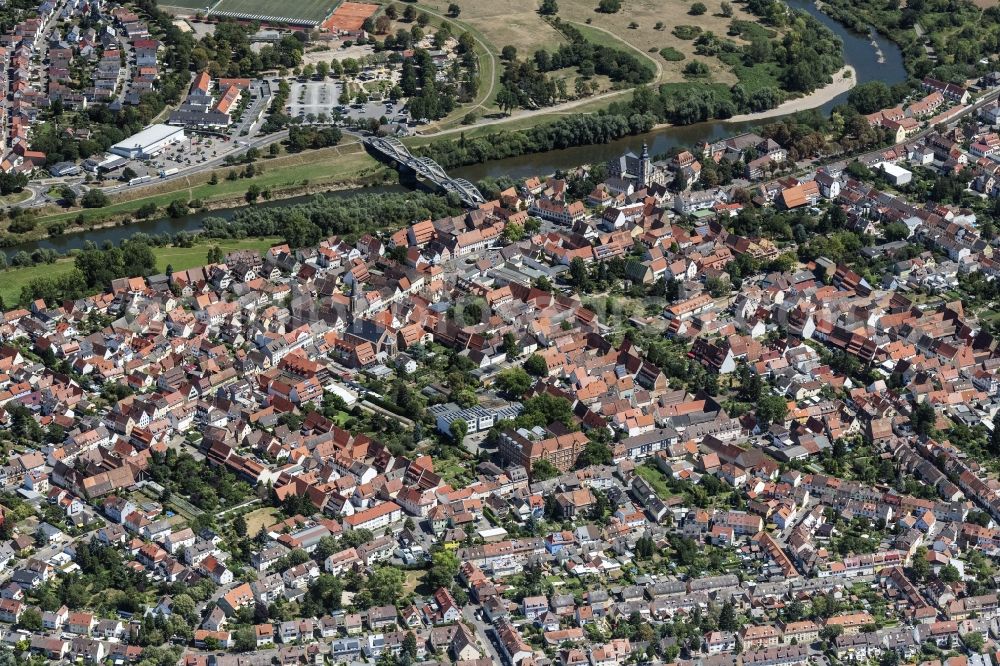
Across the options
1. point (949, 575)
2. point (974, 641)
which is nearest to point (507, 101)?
point (949, 575)

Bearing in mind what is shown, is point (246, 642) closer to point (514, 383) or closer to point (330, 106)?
point (514, 383)

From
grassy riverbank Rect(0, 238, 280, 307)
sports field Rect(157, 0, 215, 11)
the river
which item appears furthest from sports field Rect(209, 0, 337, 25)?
grassy riverbank Rect(0, 238, 280, 307)

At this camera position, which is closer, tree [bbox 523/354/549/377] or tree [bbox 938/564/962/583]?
tree [bbox 938/564/962/583]

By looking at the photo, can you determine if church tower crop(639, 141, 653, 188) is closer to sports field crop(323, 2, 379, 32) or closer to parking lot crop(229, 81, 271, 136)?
parking lot crop(229, 81, 271, 136)

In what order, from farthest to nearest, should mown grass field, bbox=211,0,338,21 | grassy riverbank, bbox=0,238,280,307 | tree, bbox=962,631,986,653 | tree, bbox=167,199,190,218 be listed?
mown grass field, bbox=211,0,338,21 → tree, bbox=167,199,190,218 → grassy riverbank, bbox=0,238,280,307 → tree, bbox=962,631,986,653

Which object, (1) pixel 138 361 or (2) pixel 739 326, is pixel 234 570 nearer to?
(1) pixel 138 361

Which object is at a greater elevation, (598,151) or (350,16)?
(350,16)
